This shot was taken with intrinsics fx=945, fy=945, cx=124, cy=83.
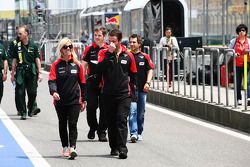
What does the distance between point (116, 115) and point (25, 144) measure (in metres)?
1.99

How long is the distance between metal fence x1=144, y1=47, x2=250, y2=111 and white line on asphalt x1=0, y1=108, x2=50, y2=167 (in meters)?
3.69

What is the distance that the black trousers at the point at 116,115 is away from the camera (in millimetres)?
11906

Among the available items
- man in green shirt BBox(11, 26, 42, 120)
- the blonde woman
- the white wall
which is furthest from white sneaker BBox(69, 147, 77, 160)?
the white wall

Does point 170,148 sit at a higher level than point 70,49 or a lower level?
lower

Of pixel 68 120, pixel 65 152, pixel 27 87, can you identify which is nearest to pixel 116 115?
pixel 68 120

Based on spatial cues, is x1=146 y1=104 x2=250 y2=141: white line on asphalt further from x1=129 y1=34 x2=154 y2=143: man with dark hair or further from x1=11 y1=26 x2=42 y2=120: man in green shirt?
A: x1=11 y1=26 x2=42 y2=120: man in green shirt

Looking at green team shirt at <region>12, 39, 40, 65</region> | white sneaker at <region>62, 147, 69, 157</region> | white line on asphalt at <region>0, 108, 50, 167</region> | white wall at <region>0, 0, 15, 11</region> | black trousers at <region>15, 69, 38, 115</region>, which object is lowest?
white line on asphalt at <region>0, 108, 50, 167</region>

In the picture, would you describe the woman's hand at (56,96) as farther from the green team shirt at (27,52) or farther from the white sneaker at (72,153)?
the green team shirt at (27,52)

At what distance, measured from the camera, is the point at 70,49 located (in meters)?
11.8

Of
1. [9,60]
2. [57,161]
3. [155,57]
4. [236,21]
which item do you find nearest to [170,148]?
[57,161]

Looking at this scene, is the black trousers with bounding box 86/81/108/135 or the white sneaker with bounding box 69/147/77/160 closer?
the white sneaker with bounding box 69/147/77/160

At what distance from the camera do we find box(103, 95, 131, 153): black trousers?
11906mm

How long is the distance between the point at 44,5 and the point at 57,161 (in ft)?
141

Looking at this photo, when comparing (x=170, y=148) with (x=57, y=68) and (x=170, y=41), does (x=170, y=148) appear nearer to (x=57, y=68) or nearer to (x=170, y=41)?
(x=57, y=68)
